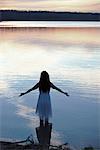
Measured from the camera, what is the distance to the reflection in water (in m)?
3.83

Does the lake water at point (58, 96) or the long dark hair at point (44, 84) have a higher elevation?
the long dark hair at point (44, 84)

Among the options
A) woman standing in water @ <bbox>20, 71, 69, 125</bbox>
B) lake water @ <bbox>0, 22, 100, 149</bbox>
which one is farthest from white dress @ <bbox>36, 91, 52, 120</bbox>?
lake water @ <bbox>0, 22, 100, 149</bbox>

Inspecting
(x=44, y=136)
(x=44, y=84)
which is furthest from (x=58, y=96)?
(x=44, y=136)

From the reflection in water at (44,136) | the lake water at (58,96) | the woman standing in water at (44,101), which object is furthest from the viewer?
the lake water at (58,96)

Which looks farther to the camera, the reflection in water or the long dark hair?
the long dark hair

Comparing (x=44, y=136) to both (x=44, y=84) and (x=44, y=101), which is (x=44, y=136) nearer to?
(x=44, y=101)

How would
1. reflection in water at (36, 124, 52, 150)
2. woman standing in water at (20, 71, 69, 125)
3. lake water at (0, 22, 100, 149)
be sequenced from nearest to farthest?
reflection in water at (36, 124, 52, 150) → woman standing in water at (20, 71, 69, 125) → lake water at (0, 22, 100, 149)

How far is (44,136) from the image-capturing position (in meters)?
4.04

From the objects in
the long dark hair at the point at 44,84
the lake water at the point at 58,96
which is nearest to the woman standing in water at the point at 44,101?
the long dark hair at the point at 44,84

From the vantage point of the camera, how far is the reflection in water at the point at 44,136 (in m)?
3.83

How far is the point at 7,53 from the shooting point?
10516 mm

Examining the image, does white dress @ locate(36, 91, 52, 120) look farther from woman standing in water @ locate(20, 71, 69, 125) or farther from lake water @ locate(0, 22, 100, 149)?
lake water @ locate(0, 22, 100, 149)

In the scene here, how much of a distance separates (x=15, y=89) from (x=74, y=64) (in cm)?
250

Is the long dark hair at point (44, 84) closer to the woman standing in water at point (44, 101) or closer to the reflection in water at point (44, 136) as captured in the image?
the woman standing in water at point (44, 101)
